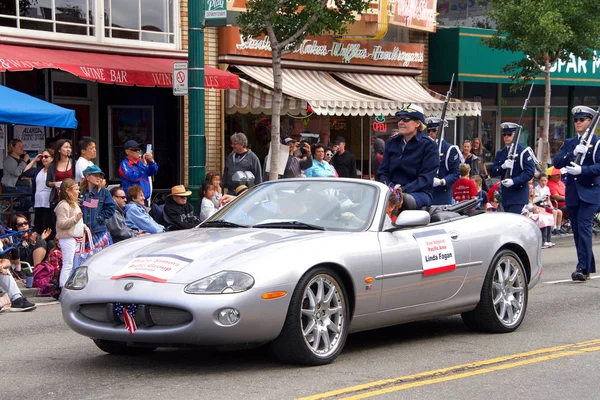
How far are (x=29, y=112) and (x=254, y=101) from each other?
689 centimetres

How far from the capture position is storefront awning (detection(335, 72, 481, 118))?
69.7 feet

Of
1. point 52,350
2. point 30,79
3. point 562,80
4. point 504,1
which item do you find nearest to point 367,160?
point 504,1

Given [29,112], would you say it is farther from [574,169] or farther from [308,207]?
[574,169]

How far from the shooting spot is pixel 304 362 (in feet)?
22.2

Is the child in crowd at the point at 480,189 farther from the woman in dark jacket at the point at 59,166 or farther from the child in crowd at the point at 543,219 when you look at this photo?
the woman in dark jacket at the point at 59,166

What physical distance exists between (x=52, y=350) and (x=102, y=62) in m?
9.58

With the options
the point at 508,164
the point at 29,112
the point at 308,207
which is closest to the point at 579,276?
the point at 508,164

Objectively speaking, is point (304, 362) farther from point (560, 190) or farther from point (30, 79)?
point (560, 190)

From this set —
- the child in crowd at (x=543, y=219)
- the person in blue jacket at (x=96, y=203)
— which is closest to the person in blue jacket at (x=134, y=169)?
the person in blue jacket at (x=96, y=203)

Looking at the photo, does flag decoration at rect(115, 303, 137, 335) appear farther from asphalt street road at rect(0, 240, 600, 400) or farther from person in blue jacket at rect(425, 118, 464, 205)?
person in blue jacket at rect(425, 118, 464, 205)

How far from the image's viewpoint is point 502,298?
27.8ft

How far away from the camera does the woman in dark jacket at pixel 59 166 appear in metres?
13.0

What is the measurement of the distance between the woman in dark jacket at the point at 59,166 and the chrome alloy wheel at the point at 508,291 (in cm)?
662

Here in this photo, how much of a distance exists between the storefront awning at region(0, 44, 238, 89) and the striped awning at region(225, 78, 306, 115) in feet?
4.31
